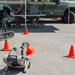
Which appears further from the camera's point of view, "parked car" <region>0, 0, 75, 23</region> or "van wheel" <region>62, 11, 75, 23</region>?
"van wheel" <region>62, 11, 75, 23</region>

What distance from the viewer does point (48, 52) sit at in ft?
31.7

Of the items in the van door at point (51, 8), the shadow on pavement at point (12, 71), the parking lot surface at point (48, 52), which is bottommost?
the parking lot surface at point (48, 52)

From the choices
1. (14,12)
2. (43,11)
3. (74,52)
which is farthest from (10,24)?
(74,52)

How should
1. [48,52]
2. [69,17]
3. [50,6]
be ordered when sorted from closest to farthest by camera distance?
1. [48,52]
2. [50,6]
3. [69,17]

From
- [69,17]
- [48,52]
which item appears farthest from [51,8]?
[48,52]

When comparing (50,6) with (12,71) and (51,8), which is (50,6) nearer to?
(51,8)

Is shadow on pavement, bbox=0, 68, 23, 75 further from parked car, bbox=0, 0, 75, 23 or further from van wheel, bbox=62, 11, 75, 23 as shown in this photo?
van wheel, bbox=62, 11, 75, 23

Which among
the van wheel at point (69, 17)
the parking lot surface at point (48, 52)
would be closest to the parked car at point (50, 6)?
the van wheel at point (69, 17)

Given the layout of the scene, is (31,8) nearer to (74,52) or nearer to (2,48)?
(2,48)

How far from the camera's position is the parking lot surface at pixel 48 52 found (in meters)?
7.42

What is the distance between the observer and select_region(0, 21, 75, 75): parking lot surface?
742 cm

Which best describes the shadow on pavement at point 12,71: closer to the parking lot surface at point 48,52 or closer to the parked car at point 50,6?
the parking lot surface at point 48,52

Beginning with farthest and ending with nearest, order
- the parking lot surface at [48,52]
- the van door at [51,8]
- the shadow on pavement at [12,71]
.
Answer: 1. the van door at [51,8]
2. the parking lot surface at [48,52]
3. the shadow on pavement at [12,71]

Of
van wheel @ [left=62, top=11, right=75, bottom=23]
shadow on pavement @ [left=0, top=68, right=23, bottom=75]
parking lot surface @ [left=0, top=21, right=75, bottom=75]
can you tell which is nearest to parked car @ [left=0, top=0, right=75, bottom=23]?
van wheel @ [left=62, top=11, right=75, bottom=23]
